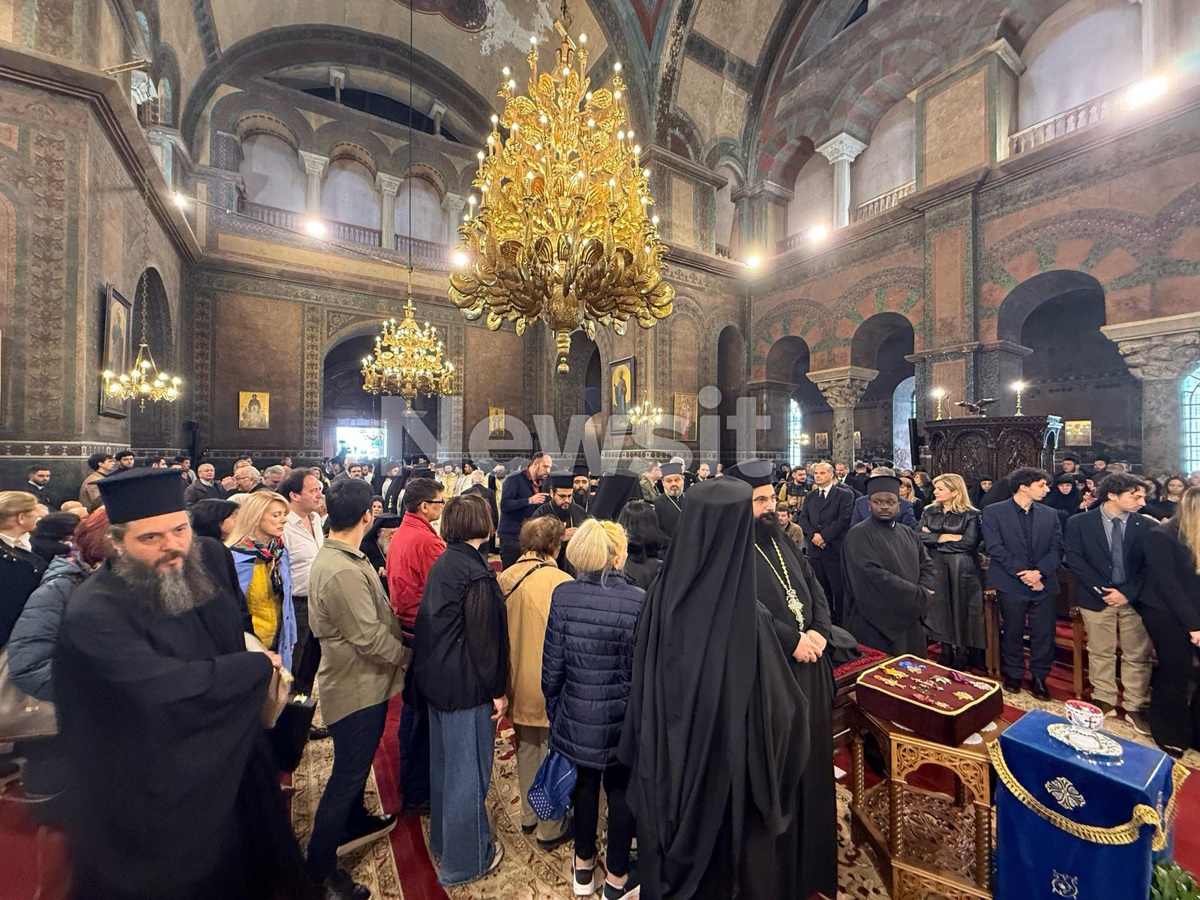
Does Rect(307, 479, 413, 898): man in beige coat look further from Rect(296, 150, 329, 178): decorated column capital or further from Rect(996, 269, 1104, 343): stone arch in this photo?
Rect(296, 150, 329, 178): decorated column capital

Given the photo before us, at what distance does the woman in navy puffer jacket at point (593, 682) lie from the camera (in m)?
2.10

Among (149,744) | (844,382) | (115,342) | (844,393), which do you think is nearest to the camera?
(149,744)

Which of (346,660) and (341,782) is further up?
(346,660)

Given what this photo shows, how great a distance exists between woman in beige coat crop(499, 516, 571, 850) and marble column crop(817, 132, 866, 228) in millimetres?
12896

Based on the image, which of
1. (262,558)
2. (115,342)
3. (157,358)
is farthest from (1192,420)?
(157,358)

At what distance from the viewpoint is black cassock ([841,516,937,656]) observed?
317cm

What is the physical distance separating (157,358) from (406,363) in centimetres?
459

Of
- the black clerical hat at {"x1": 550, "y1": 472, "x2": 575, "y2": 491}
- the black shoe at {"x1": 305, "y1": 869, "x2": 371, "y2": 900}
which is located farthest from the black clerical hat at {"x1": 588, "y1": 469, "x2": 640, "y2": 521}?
the black shoe at {"x1": 305, "y1": 869, "x2": 371, "y2": 900}

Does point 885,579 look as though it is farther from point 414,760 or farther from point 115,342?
point 115,342

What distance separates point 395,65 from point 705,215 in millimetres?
8985

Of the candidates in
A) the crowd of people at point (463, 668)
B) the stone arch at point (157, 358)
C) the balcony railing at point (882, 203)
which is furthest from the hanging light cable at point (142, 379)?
the balcony railing at point (882, 203)

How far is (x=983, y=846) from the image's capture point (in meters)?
2.02

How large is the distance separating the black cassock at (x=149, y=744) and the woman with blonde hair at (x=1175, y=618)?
15.1 feet

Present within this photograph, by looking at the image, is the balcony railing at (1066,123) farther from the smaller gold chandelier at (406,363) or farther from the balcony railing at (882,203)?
the smaller gold chandelier at (406,363)
